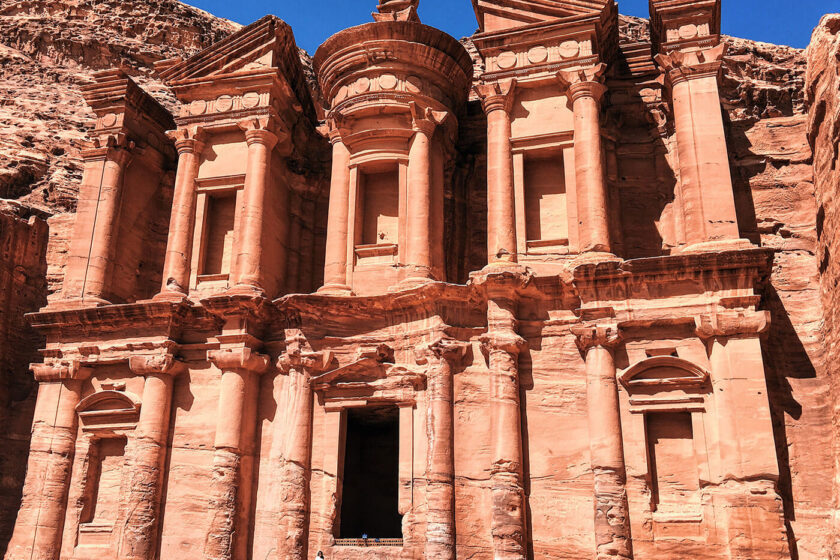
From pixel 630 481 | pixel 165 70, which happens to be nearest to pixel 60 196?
pixel 165 70

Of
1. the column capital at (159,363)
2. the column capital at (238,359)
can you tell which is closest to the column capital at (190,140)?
the column capital at (159,363)

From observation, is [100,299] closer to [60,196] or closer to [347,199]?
[347,199]

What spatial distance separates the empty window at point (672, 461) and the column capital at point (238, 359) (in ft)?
24.1

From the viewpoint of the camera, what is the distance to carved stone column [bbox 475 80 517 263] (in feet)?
48.7

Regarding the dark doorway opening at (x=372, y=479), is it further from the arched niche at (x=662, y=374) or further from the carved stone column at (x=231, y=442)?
the arched niche at (x=662, y=374)

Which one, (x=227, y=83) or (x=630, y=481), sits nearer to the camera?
(x=630, y=481)

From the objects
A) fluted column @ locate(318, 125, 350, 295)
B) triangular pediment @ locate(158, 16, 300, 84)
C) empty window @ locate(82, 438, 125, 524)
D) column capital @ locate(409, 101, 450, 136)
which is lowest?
empty window @ locate(82, 438, 125, 524)

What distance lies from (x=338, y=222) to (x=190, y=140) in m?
4.04

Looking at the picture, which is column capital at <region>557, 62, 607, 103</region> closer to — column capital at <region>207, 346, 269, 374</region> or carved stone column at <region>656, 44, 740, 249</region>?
carved stone column at <region>656, 44, 740, 249</region>

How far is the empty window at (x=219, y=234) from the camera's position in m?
17.3

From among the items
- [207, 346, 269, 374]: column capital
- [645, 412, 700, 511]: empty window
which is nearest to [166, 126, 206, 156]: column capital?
[207, 346, 269, 374]: column capital

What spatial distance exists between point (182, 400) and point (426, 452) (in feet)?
17.2

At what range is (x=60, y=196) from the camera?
2322 cm

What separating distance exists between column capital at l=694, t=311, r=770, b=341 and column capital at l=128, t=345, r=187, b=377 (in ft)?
32.3
